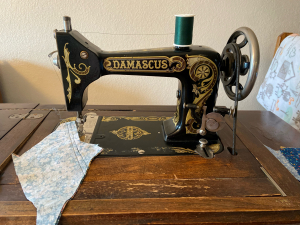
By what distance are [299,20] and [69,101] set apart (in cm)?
190

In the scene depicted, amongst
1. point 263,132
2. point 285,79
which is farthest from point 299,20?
point 263,132

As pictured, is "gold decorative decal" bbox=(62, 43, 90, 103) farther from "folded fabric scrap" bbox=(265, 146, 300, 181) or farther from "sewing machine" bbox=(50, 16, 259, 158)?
"folded fabric scrap" bbox=(265, 146, 300, 181)

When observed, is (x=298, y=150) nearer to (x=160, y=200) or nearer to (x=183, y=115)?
(x=183, y=115)

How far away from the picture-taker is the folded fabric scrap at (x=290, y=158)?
37.0 inches

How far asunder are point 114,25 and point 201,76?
1111 mm

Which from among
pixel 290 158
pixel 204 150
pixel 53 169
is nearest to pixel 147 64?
pixel 204 150

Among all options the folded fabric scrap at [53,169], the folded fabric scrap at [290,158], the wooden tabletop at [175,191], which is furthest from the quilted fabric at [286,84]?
the folded fabric scrap at [53,169]

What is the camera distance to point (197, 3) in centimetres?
176

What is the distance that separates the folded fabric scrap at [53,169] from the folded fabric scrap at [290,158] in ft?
2.54

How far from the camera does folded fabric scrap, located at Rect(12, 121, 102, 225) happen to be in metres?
0.70

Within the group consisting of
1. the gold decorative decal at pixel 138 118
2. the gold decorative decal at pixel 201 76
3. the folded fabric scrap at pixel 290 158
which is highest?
the gold decorative decal at pixel 201 76

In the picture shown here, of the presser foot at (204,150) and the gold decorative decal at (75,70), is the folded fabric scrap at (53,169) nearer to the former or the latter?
the gold decorative decal at (75,70)

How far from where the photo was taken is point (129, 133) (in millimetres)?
1081

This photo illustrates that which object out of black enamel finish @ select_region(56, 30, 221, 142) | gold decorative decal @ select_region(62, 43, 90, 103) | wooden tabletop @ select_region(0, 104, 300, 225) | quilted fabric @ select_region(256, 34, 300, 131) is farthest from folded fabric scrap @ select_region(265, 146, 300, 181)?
gold decorative decal @ select_region(62, 43, 90, 103)
